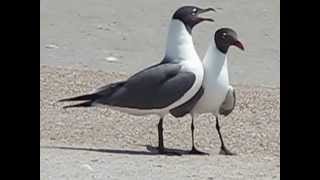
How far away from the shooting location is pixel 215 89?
7.40 meters

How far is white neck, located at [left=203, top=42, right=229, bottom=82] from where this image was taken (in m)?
7.41

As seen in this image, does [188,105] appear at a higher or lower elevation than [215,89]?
lower

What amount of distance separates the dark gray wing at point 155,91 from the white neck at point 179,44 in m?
0.11

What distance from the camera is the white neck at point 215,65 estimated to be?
7406 mm

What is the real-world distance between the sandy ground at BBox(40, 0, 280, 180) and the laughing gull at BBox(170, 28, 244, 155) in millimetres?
341

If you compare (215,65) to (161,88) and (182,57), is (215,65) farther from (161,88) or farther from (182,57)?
(161,88)

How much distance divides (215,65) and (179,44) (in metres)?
0.32

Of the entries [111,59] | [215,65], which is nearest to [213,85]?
[215,65]

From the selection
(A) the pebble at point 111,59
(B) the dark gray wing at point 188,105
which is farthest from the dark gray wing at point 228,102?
(A) the pebble at point 111,59

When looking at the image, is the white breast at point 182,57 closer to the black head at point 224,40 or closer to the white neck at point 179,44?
the white neck at point 179,44

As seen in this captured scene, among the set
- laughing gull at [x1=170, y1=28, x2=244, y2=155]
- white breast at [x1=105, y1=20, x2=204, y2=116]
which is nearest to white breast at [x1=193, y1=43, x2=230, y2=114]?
laughing gull at [x1=170, y1=28, x2=244, y2=155]
